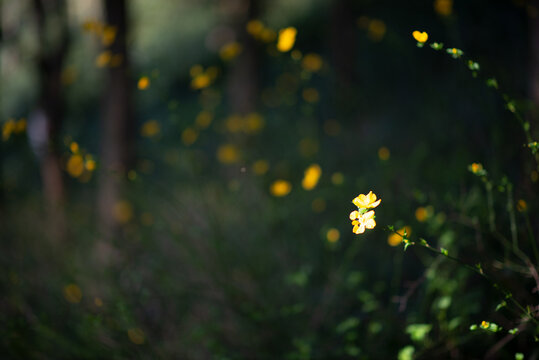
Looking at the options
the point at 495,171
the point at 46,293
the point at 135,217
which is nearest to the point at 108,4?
the point at 135,217

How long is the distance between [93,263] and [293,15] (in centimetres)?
903

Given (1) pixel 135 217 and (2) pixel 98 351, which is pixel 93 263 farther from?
(2) pixel 98 351

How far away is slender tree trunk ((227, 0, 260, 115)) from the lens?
4.52m

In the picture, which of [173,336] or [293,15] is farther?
[293,15]

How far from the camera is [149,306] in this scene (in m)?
2.59

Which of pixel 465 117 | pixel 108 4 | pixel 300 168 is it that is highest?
pixel 108 4

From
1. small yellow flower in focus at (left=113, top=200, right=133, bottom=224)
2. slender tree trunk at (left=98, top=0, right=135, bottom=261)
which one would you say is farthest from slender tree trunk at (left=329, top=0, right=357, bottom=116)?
small yellow flower in focus at (left=113, top=200, right=133, bottom=224)

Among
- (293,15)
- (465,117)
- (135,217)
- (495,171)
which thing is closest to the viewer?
(495,171)

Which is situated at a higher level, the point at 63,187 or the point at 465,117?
the point at 465,117

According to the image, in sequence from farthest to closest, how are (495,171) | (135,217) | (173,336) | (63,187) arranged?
(63,187) < (135,217) < (173,336) < (495,171)

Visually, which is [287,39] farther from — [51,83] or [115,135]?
[51,83]

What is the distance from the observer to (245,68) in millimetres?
4625

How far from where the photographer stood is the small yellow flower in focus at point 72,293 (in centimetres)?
212

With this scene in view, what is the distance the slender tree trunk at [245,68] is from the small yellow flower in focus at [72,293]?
8.71ft
